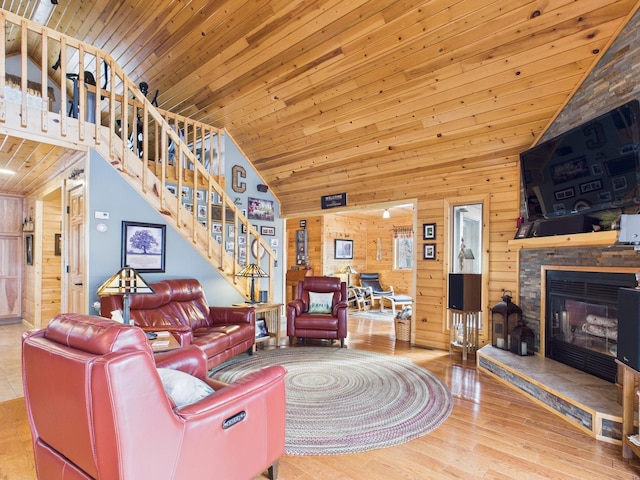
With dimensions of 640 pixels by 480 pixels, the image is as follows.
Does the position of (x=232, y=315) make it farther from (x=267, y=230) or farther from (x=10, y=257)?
(x=10, y=257)

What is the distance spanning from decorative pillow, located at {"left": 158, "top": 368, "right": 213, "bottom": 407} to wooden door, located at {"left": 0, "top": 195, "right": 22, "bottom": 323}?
22.1ft

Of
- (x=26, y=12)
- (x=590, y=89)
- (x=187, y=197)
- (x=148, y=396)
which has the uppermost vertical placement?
(x=26, y=12)

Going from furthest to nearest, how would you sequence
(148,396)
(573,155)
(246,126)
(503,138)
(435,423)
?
1. (246,126)
2. (503,138)
3. (573,155)
4. (435,423)
5. (148,396)

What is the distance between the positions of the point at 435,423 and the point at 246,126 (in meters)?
4.77

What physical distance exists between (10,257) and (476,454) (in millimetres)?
7928

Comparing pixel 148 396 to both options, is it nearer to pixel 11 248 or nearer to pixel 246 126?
pixel 246 126

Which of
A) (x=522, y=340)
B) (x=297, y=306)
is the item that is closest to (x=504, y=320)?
(x=522, y=340)

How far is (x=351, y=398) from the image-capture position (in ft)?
10.5

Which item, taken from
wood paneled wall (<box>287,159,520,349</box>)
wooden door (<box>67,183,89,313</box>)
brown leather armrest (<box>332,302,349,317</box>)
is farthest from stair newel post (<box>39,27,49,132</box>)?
wood paneled wall (<box>287,159,520,349</box>)

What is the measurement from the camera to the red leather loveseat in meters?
3.53

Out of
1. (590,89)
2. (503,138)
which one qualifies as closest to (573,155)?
(590,89)

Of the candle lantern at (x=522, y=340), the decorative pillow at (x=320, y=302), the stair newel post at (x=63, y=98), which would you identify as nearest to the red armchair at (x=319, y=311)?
the decorative pillow at (x=320, y=302)

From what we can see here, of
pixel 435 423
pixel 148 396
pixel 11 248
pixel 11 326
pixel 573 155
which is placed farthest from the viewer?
pixel 11 248

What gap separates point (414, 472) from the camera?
2131 mm
